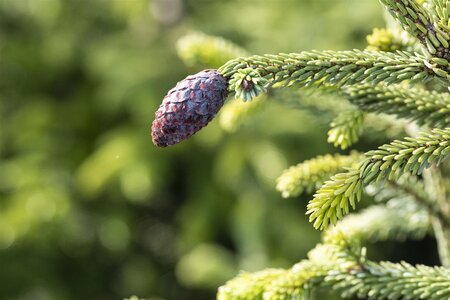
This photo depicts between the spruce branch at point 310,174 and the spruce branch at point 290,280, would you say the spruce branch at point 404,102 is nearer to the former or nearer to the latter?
the spruce branch at point 310,174

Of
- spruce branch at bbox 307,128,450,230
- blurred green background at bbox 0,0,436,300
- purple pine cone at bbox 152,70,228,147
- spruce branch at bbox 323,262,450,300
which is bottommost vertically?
spruce branch at bbox 323,262,450,300

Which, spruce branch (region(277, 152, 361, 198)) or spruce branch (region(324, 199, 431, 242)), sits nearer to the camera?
spruce branch (region(277, 152, 361, 198))

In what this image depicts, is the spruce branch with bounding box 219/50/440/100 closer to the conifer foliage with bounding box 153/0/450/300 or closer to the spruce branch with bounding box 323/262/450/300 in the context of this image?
the conifer foliage with bounding box 153/0/450/300

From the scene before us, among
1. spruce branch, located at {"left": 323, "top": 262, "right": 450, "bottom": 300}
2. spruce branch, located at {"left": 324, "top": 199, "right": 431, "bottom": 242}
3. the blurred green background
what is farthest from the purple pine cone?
the blurred green background

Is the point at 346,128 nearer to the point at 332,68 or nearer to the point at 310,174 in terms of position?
the point at 310,174

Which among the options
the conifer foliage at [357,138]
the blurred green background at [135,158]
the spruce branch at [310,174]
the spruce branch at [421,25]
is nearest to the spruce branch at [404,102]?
the conifer foliage at [357,138]

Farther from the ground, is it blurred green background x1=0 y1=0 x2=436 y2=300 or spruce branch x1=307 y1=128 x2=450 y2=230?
blurred green background x1=0 y1=0 x2=436 y2=300

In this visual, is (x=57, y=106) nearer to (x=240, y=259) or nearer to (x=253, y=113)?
(x=240, y=259)

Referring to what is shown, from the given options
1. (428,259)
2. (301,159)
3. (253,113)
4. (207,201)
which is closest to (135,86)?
(207,201)
